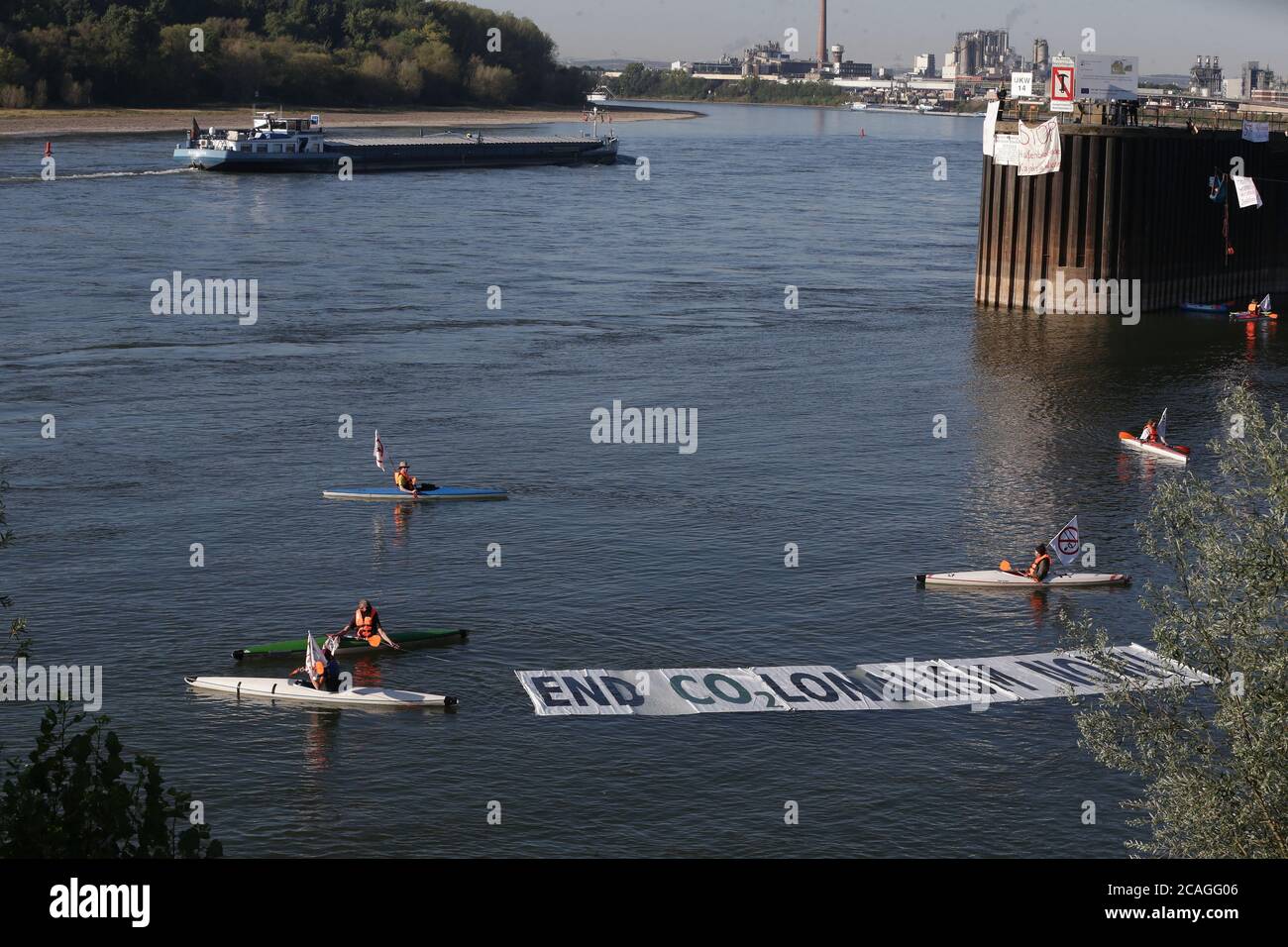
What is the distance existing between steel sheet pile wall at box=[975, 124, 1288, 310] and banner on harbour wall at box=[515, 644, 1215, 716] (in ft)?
151

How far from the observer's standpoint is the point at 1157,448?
54.3 metres

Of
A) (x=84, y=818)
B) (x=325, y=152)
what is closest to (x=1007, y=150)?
(x=84, y=818)

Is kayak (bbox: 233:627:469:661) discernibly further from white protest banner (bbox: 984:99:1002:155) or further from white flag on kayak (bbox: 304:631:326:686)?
white protest banner (bbox: 984:99:1002:155)

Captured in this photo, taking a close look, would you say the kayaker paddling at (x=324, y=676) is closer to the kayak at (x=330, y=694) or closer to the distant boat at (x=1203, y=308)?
the kayak at (x=330, y=694)

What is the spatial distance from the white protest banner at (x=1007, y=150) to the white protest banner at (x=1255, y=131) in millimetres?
16504

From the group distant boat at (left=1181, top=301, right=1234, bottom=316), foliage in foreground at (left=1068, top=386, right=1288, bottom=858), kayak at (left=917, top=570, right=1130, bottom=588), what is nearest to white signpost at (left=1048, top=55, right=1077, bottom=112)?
distant boat at (left=1181, top=301, right=1234, bottom=316)

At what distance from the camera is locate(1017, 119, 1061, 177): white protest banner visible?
75000 mm

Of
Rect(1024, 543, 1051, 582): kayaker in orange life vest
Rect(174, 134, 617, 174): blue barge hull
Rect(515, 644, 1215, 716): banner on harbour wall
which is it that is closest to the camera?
Rect(515, 644, 1215, 716): banner on harbour wall

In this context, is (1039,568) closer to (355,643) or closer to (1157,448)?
(1157,448)

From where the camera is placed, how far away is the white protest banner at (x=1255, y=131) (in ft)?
278

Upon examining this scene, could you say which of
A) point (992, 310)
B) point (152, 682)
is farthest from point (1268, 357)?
point (152, 682)

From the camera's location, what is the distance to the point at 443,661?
34656mm

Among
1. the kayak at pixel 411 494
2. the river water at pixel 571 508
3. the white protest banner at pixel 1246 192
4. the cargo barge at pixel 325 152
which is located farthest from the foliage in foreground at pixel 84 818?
the cargo barge at pixel 325 152
